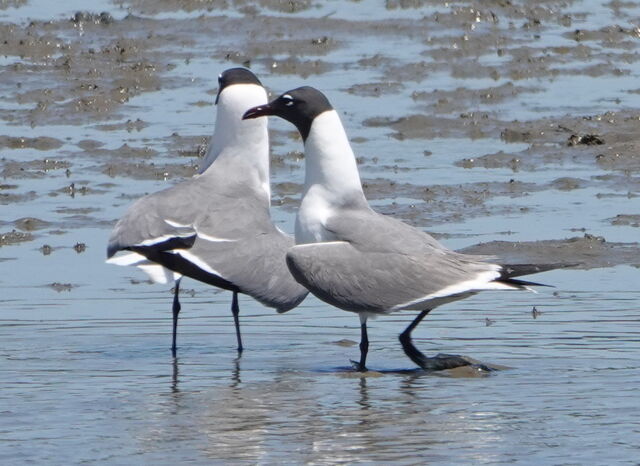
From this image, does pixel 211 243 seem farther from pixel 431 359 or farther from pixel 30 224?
pixel 30 224

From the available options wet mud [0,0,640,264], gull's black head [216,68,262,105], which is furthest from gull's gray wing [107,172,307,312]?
wet mud [0,0,640,264]

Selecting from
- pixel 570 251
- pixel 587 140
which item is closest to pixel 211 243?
pixel 570 251

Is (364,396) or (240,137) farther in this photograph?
(240,137)

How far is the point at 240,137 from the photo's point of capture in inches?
394

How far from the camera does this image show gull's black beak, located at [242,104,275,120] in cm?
921

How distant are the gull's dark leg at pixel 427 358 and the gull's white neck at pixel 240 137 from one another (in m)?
1.38

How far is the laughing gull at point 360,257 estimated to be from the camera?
8586 millimetres

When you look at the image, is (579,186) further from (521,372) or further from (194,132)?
(521,372)

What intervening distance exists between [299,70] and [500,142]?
3089 mm

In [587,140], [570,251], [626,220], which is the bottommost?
[570,251]

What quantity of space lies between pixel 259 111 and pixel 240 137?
0.70m

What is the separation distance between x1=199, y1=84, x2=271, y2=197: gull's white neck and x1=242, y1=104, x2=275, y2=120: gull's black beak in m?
0.55

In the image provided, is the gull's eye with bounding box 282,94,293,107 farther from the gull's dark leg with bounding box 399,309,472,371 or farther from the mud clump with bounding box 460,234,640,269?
the mud clump with bounding box 460,234,640,269

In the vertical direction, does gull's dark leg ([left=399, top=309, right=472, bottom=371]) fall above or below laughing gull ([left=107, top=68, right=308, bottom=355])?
below
